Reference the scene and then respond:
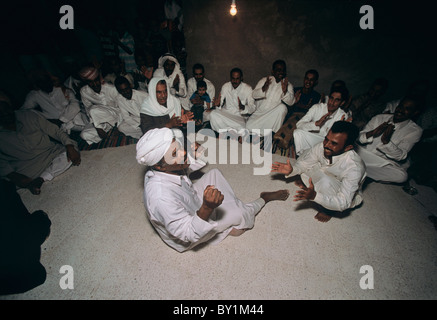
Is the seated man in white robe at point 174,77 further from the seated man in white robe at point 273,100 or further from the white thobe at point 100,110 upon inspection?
the seated man in white robe at point 273,100

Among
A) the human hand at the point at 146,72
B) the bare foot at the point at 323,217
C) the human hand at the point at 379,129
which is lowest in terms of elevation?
the bare foot at the point at 323,217

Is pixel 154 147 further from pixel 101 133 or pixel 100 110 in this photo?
pixel 100 110

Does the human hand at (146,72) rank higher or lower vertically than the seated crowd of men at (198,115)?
higher

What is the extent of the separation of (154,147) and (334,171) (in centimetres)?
254

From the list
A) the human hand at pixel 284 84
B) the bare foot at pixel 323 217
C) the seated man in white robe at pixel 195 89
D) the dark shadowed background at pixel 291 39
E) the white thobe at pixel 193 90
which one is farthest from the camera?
the white thobe at pixel 193 90

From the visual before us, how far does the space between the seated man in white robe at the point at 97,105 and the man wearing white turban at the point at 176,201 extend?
341 centimetres

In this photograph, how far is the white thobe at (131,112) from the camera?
14.7 feet

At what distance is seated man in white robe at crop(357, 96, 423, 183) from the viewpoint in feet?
A: 9.45

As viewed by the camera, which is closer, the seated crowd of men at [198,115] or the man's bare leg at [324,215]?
the man's bare leg at [324,215]

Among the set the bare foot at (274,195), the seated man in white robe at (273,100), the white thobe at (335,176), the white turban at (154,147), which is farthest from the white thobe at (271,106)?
the white turban at (154,147)

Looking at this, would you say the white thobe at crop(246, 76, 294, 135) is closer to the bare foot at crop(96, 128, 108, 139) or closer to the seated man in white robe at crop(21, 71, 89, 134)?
the bare foot at crop(96, 128, 108, 139)

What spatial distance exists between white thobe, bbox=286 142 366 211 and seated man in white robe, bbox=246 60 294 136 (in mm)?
1527
